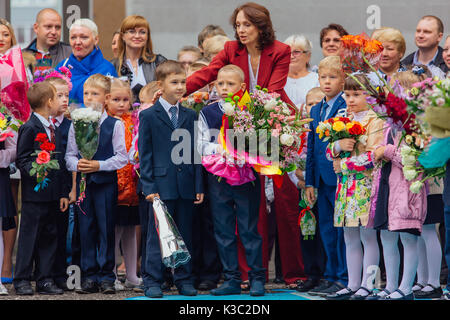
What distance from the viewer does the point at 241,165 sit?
6414 millimetres

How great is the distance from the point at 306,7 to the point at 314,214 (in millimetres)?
3800

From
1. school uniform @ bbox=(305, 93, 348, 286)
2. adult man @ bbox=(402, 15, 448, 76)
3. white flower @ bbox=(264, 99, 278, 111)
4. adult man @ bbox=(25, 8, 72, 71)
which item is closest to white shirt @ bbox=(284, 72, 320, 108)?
adult man @ bbox=(402, 15, 448, 76)

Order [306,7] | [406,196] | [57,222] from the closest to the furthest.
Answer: [406,196]
[57,222]
[306,7]

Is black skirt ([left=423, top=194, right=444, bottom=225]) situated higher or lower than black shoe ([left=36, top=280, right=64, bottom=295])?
higher

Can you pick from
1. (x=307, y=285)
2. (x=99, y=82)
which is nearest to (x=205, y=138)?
(x=99, y=82)

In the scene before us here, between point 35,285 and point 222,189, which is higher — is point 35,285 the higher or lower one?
the lower one

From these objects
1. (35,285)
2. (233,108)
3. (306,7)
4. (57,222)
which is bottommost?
(35,285)

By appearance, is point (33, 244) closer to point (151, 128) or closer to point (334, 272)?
point (151, 128)

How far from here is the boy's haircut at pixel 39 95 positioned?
6824 mm

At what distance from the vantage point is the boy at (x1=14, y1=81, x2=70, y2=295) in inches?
263

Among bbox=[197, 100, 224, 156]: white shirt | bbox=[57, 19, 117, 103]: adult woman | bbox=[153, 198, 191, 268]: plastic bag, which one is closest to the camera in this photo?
bbox=[153, 198, 191, 268]: plastic bag

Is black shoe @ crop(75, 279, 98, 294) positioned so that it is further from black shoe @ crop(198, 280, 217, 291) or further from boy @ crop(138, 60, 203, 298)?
black shoe @ crop(198, 280, 217, 291)

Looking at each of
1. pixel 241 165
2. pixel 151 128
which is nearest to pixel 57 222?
pixel 151 128

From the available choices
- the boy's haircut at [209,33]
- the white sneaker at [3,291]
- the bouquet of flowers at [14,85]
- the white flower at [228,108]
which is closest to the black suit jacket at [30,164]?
the bouquet of flowers at [14,85]
